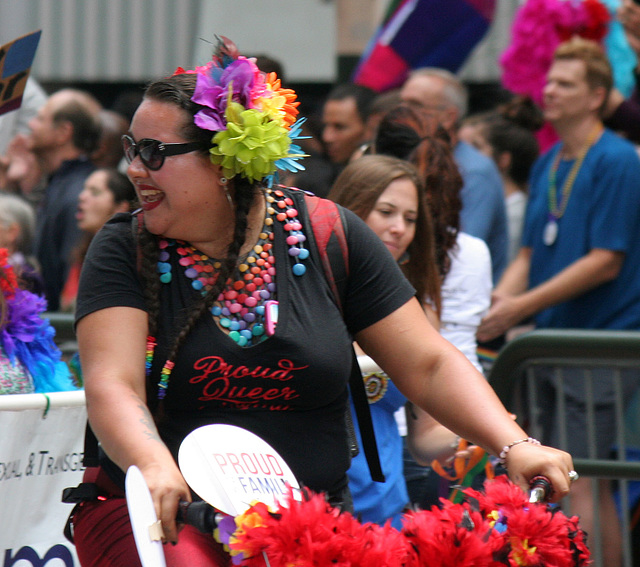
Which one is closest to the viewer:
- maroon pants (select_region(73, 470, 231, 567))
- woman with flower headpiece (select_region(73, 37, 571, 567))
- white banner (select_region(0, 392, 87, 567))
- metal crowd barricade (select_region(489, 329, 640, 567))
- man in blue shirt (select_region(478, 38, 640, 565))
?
maroon pants (select_region(73, 470, 231, 567))

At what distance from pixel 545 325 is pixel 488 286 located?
1054 millimetres

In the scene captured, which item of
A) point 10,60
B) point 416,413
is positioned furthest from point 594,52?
point 10,60

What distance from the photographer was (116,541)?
7.91ft

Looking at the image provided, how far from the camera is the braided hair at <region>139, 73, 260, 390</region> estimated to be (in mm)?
2432

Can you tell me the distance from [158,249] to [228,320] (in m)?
0.24

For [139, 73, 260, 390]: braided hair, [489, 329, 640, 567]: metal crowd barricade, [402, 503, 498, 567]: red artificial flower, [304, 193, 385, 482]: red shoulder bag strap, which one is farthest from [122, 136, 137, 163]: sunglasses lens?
[489, 329, 640, 567]: metal crowd barricade

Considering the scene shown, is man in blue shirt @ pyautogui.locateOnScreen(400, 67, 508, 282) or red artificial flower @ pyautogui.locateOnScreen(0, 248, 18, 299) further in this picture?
man in blue shirt @ pyautogui.locateOnScreen(400, 67, 508, 282)

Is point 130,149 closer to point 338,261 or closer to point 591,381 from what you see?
point 338,261

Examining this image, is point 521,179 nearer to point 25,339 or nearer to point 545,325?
point 545,325

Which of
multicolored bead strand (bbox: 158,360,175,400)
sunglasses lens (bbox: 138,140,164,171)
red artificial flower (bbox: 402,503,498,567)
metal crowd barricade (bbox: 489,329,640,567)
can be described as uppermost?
sunglasses lens (bbox: 138,140,164,171)

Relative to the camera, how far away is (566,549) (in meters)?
2.08

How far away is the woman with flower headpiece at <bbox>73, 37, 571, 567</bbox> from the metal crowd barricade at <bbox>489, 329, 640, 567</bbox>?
183 centimetres

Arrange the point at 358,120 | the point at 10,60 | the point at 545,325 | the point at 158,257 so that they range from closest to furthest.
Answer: the point at 158,257
the point at 10,60
the point at 545,325
the point at 358,120

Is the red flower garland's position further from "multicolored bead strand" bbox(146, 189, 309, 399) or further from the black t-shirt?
"multicolored bead strand" bbox(146, 189, 309, 399)
